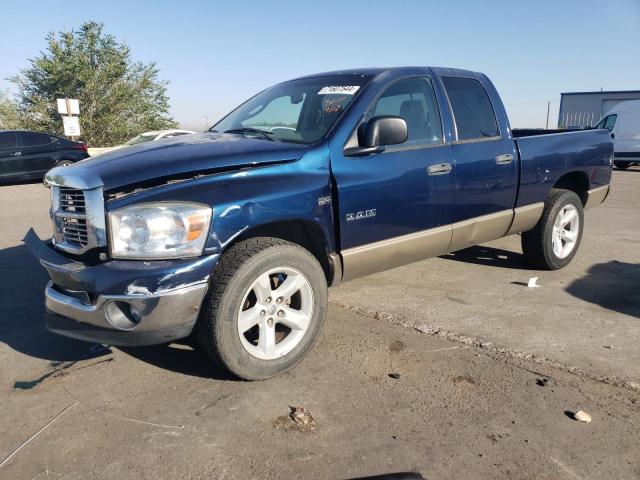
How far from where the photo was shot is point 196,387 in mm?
3074

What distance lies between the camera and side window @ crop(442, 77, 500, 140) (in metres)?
4.39

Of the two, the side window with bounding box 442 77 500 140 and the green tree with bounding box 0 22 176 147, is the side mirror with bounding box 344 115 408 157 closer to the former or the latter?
the side window with bounding box 442 77 500 140

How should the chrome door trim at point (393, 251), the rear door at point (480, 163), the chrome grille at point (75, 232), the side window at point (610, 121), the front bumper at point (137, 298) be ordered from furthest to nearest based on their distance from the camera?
1. the side window at point (610, 121)
2. the rear door at point (480, 163)
3. the chrome door trim at point (393, 251)
4. the chrome grille at point (75, 232)
5. the front bumper at point (137, 298)

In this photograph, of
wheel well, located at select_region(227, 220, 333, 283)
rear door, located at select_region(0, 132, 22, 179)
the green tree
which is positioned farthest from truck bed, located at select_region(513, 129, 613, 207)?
the green tree

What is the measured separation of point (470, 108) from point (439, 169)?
87cm

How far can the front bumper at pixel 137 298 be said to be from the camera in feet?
8.82

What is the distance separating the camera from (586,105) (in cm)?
3631

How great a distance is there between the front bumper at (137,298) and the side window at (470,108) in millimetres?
2579

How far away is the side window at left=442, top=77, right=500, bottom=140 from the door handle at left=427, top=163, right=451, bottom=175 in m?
0.36

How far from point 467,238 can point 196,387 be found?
101 inches

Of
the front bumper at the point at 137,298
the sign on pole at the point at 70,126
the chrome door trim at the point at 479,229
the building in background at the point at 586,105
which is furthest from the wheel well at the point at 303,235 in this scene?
the building in background at the point at 586,105

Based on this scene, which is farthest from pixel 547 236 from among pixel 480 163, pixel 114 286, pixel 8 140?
pixel 8 140

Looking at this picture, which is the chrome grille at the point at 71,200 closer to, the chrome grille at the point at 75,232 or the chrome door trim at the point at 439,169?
the chrome grille at the point at 75,232

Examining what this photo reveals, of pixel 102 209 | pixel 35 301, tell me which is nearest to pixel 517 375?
pixel 102 209
